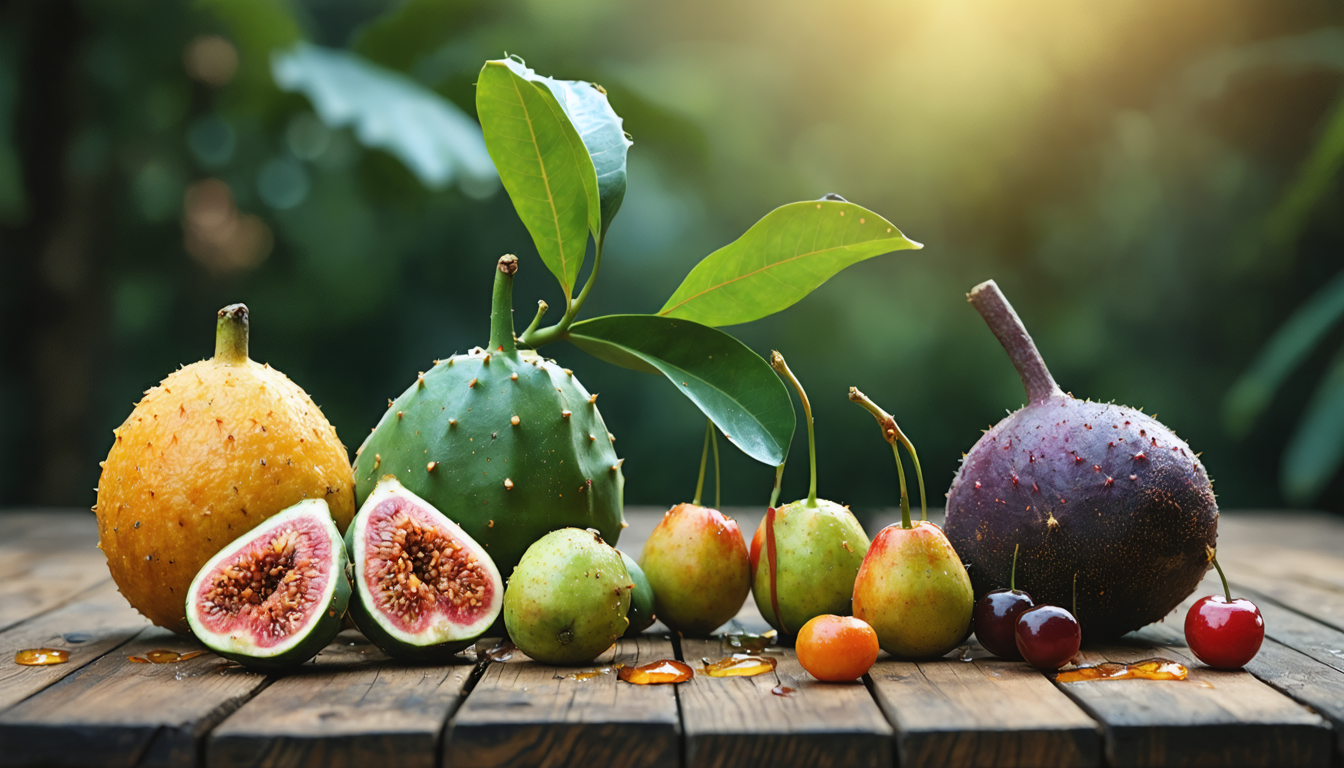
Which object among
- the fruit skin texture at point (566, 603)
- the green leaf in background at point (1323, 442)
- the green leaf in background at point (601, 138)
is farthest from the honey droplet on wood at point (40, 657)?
the green leaf in background at point (1323, 442)

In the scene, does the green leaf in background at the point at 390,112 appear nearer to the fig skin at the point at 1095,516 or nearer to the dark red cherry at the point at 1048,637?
the fig skin at the point at 1095,516

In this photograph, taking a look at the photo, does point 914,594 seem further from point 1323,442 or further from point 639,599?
point 1323,442

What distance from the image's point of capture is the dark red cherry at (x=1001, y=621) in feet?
5.10

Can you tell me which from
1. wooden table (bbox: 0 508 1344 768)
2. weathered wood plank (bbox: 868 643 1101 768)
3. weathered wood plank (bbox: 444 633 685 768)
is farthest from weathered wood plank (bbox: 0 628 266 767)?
weathered wood plank (bbox: 868 643 1101 768)

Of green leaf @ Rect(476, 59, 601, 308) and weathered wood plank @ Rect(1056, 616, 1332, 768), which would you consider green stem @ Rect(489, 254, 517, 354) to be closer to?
green leaf @ Rect(476, 59, 601, 308)

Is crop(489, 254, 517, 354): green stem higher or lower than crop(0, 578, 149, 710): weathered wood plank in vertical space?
higher

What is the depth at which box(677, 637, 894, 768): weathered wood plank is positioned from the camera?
1.16 meters

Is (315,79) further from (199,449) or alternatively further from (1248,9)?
(1248,9)

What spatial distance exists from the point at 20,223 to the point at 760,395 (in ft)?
13.5

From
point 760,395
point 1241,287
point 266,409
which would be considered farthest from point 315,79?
point 1241,287

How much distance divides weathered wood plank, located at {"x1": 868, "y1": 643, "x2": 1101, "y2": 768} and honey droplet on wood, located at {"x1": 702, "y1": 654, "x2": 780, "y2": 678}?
0.61 feet

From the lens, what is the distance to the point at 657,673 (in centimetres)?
146

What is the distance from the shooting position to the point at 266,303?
5184mm

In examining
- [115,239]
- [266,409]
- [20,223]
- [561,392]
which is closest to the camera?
[266,409]
